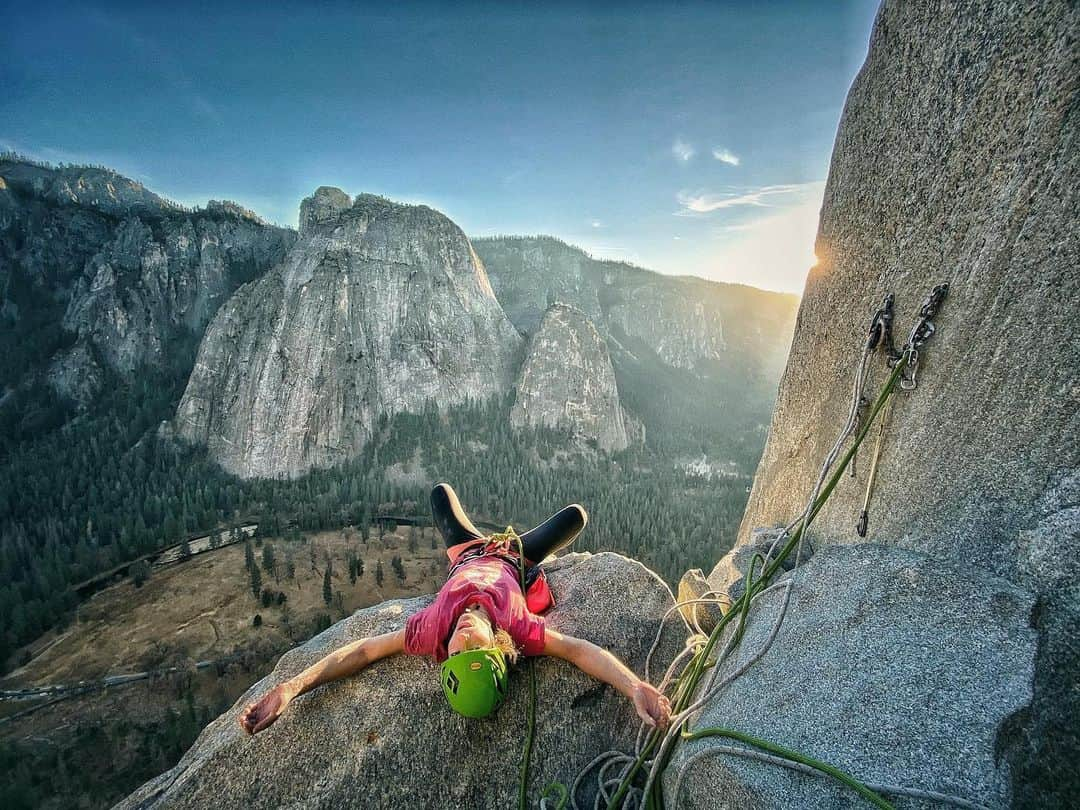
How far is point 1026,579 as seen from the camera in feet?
7.30

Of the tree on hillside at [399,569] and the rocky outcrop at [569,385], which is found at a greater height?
the rocky outcrop at [569,385]

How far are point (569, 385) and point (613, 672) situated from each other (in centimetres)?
5657

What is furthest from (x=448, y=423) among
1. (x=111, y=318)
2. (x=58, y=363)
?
(x=58, y=363)

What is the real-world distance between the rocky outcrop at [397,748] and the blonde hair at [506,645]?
50 centimetres

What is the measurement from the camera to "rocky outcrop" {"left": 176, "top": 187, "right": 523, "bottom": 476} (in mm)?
49094

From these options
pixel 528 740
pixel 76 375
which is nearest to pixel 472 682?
pixel 528 740

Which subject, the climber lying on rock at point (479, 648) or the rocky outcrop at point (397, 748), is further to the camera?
the rocky outcrop at point (397, 748)

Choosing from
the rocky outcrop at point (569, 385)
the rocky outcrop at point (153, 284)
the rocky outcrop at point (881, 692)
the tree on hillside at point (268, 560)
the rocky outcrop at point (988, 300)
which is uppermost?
the rocky outcrop at point (153, 284)

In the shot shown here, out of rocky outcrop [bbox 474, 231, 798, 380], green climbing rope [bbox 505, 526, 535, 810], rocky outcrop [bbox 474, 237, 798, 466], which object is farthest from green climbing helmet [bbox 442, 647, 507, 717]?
rocky outcrop [bbox 474, 231, 798, 380]

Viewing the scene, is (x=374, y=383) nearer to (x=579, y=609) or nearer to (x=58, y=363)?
(x=58, y=363)

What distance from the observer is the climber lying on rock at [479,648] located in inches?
126

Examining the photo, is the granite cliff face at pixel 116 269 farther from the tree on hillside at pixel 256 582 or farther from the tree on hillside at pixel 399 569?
the tree on hillside at pixel 399 569

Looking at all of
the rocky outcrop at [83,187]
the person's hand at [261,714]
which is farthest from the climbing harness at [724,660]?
the rocky outcrop at [83,187]

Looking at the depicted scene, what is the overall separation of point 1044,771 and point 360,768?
395cm
